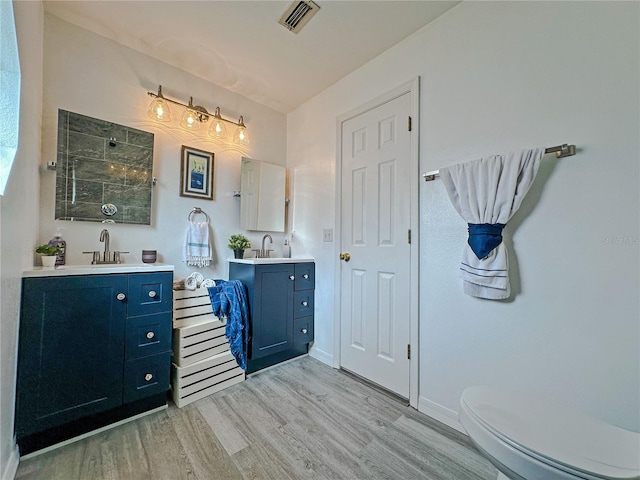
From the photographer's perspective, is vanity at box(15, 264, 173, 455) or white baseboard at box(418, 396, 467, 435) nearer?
vanity at box(15, 264, 173, 455)

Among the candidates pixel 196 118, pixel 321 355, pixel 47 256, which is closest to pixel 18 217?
pixel 47 256

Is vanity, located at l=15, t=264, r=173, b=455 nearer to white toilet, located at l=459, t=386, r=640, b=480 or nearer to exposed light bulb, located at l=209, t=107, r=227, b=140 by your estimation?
exposed light bulb, located at l=209, t=107, r=227, b=140

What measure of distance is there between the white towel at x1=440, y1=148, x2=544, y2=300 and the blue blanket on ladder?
60.9 inches

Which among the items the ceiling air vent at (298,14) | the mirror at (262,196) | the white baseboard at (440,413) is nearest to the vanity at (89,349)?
the mirror at (262,196)

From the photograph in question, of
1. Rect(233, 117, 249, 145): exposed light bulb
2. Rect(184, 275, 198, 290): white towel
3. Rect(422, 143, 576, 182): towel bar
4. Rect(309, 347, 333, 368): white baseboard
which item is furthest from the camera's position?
Rect(233, 117, 249, 145): exposed light bulb

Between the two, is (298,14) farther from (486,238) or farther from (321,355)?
(321,355)

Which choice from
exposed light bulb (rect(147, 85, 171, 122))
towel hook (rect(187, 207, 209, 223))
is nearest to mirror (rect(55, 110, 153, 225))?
exposed light bulb (rect(147, 85, 171, 122))

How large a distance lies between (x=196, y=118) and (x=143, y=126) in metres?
0.41

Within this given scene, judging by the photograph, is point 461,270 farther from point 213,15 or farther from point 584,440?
point 213,15

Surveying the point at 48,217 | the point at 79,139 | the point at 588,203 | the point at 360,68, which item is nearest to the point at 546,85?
the point at 588,203

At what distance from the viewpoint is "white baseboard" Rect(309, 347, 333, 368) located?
233cm

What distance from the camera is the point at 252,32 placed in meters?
1.82

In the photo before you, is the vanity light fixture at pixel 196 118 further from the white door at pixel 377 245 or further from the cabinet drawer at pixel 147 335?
the cabinet drawer at pixel 147 335

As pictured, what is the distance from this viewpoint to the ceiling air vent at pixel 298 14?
160 cm
